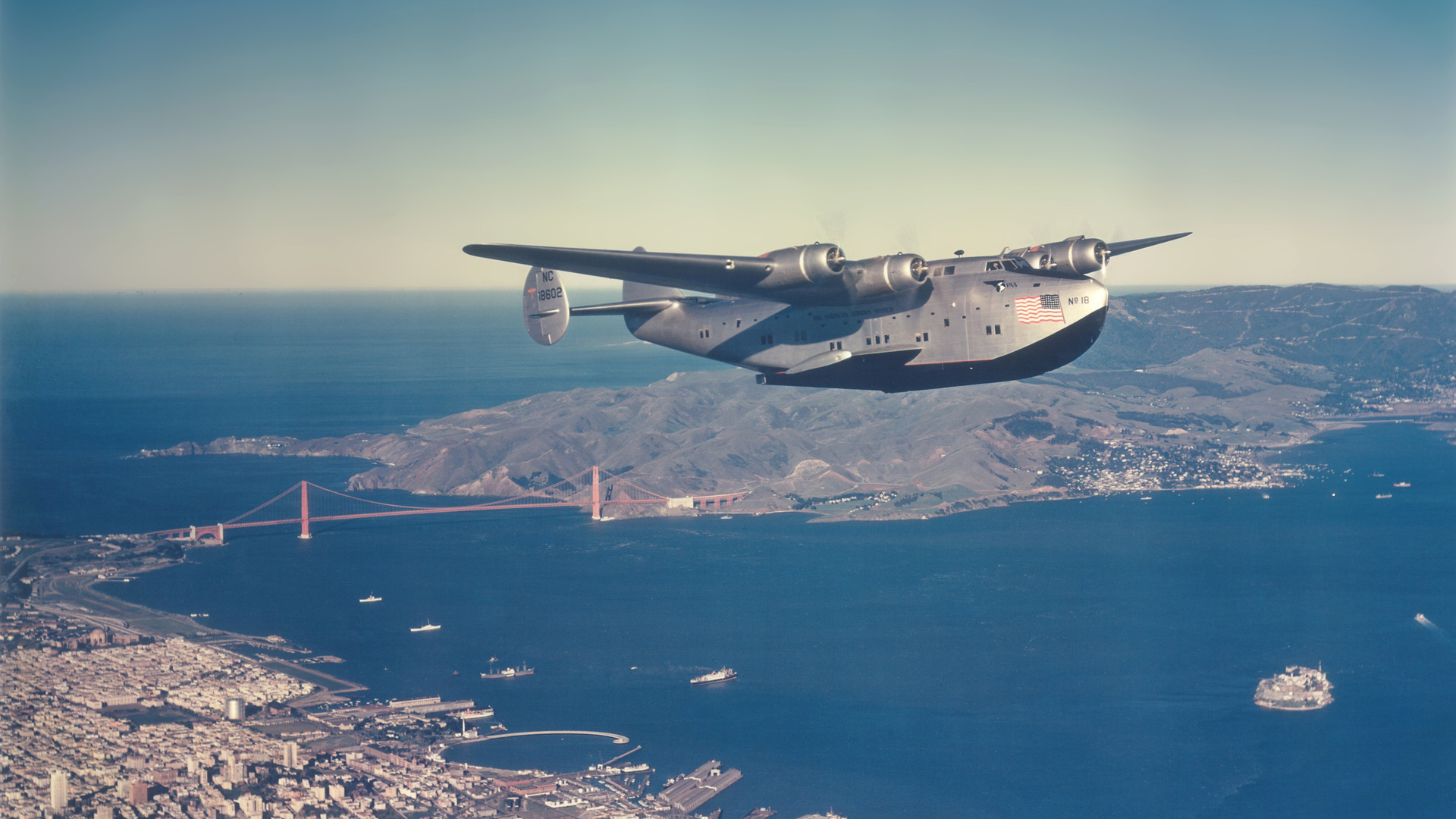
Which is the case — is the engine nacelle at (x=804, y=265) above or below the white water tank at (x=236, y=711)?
above

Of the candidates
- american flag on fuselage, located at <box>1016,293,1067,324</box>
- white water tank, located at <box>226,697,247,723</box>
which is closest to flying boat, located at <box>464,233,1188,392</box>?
american flag on fuselage, located at <box>1016,293,1067,324</box>

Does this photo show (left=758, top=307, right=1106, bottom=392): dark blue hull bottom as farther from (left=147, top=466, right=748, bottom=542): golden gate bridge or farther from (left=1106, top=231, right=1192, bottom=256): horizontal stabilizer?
(left=147, top=466, right=748, bottom=542): golden gate bridge

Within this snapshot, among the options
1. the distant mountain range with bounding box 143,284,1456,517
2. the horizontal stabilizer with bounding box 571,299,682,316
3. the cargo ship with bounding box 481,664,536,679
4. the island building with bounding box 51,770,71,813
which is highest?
the horizontal stabilizer with bounding box 571,299,682,316

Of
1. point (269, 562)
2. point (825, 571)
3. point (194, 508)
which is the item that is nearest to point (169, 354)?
point (194, 508)

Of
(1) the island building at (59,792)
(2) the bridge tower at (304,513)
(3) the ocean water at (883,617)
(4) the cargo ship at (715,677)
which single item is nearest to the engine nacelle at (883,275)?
(3) the ocean water at (883,617)

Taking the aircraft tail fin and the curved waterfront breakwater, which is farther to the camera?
the curved waterfront breakwater

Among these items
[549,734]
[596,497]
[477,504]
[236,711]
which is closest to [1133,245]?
[549,734]

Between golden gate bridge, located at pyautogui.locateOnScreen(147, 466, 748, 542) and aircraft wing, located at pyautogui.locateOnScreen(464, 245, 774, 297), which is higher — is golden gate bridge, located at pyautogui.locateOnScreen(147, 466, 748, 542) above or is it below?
below

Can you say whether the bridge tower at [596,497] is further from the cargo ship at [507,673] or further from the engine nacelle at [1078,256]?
the engine nacelle at [1078,256]
